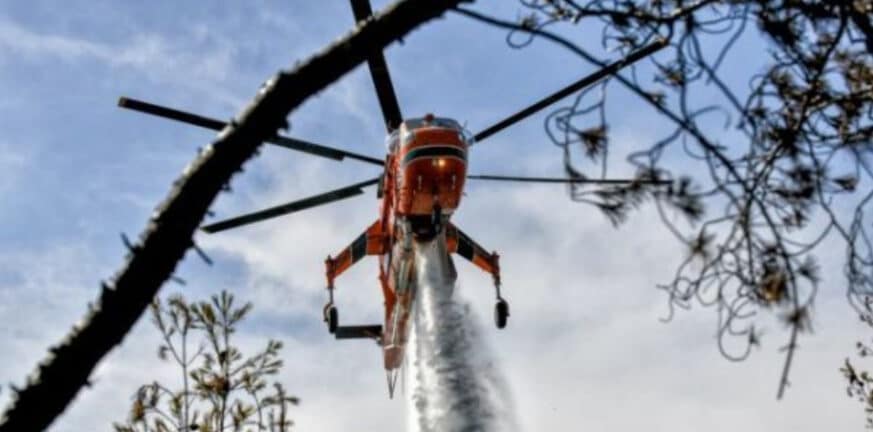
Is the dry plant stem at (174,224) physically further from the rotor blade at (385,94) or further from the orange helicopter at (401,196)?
A: the orange helicopter at (401,196)

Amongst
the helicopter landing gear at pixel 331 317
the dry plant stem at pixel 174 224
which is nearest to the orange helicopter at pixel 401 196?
the helicopter landing gear at pixel 331 317

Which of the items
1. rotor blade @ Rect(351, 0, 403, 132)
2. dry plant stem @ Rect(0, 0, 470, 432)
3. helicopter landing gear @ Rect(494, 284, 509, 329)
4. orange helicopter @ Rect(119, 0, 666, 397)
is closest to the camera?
dry plant stem @ Rect(0, 0, 470, 432)

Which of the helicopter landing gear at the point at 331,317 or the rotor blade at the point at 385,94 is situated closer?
the rotor blade at the point at 385,94

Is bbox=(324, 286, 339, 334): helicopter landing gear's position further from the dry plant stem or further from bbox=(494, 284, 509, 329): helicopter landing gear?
the dry plant stem

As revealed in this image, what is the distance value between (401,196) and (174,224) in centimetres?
1227

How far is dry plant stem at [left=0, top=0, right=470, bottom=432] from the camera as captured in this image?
1.93 m

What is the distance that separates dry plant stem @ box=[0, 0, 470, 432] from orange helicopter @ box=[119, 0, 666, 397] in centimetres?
929

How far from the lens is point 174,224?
2018 millimetres

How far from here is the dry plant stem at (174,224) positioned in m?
1.93

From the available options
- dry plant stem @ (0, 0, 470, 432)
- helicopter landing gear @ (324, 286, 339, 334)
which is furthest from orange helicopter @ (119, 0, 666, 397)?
dry plant stem @ (0, 0, 470, 432)

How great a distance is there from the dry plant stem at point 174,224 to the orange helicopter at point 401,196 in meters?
9.29

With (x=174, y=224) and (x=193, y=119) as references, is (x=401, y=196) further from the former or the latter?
(x=174, y=224)

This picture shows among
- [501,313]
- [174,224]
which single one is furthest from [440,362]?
[174,224]

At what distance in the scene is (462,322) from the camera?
54.0ft
